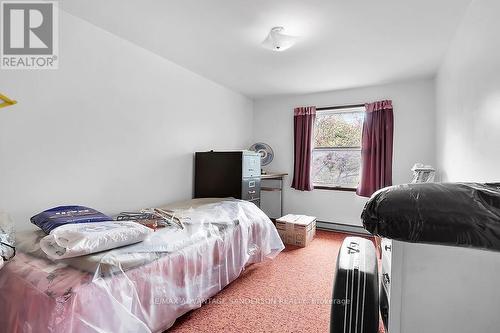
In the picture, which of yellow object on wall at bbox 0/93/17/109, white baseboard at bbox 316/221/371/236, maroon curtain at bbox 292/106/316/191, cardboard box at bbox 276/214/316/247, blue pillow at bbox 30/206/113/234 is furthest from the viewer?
maroon curtain at bbox 292/106/316/191

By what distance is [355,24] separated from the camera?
2.05m

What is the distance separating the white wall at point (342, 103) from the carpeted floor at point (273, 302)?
1.37 metres

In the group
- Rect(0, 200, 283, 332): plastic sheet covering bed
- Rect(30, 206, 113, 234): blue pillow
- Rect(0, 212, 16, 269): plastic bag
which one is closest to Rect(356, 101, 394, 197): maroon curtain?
Rect(0, 200, 283, 332): plastic sheet covering bed

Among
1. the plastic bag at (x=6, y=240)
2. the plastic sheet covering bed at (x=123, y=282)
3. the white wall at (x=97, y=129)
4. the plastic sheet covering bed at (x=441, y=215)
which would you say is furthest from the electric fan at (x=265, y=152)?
the plastic sheet covering bed at (x=441, y=215)

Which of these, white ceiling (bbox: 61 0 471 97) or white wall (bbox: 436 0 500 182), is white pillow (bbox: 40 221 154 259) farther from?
white wall (bbox: 436 0 500 182)

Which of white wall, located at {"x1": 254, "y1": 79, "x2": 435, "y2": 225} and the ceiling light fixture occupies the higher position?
the ceiling light fixture

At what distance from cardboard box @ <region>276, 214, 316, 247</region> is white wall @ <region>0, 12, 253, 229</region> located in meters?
1.41

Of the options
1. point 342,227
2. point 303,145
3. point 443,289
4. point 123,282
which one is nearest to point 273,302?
point 123,282

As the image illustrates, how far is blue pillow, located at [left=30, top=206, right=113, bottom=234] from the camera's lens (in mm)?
1554

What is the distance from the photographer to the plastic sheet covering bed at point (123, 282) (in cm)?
110

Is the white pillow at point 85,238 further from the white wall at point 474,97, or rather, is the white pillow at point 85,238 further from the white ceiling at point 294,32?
the white wall at point 474,97

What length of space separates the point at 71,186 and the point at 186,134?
4.82ft

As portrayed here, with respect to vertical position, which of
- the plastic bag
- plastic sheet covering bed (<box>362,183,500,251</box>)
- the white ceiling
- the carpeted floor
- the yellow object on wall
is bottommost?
the carpeted floor

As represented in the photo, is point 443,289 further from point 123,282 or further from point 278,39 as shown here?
point 278,39
